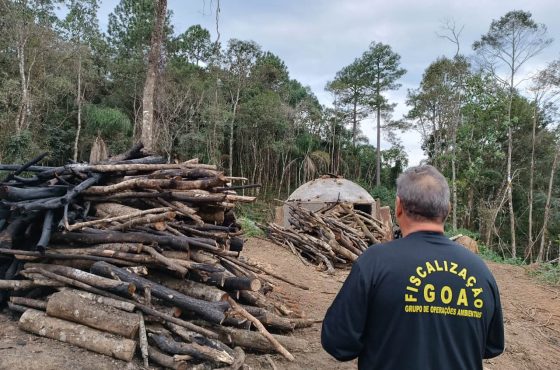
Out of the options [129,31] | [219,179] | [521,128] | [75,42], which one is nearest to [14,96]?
[75,42]

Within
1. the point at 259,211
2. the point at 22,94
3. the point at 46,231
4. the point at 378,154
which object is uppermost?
the point at 22,94

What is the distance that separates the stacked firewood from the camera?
37.4ft

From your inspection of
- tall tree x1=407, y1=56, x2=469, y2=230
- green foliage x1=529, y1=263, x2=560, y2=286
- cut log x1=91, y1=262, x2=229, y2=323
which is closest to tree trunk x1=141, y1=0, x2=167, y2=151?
cut log x1=91, y1=262, x2=229, y2=323

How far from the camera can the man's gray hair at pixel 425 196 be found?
203 centimetres

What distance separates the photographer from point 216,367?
3828 mm

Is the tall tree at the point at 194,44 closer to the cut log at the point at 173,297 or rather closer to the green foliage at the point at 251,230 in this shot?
the green foliage at the point at 251,230

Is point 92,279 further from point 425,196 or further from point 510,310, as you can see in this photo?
point 510,310

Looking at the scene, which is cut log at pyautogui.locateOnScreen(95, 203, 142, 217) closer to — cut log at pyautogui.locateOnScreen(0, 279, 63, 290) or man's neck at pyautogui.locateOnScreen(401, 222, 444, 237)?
cut log at pyautogui.locateOnScreen(0, 279, 63, 290)

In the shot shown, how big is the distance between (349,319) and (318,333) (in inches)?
151

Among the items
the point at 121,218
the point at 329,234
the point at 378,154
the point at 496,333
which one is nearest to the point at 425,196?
the point at 496,333

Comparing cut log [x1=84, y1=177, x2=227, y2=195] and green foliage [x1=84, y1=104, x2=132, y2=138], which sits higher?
green foliage [x1=84, y1=104, x2=132, y2=138]

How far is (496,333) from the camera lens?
2180mm

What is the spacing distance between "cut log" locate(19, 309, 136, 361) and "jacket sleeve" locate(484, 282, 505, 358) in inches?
111

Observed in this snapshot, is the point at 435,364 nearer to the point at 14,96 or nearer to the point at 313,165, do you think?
the point at 14,96
